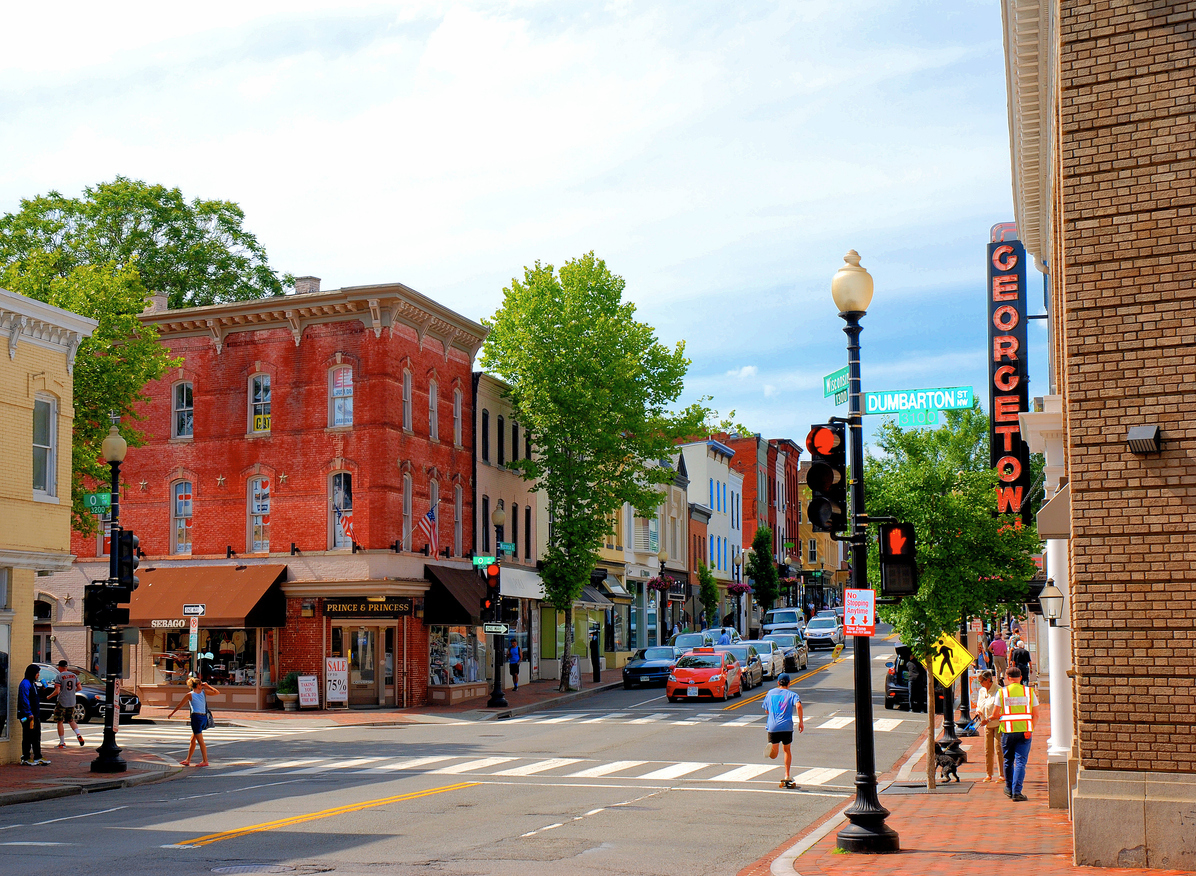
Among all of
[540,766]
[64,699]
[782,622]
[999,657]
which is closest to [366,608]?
[64,699]

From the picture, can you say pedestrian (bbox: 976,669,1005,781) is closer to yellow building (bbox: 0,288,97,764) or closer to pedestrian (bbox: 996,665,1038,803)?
pedestrian (bbox: 996,665,1038,803)

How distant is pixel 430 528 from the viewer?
38.0m

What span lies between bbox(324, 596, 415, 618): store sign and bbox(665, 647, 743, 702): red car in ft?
26.6

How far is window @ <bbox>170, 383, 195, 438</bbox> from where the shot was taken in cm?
3928

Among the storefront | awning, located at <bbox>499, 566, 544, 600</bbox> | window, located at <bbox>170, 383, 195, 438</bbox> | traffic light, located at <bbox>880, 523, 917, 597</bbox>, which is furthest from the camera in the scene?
awning, located at <bbox>499, 566, 544, 600</bbox>

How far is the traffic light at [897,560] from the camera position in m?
13.1

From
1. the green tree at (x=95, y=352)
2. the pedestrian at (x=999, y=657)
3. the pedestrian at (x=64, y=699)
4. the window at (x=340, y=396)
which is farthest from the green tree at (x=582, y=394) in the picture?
the pedestrian at (x=64, y=699)

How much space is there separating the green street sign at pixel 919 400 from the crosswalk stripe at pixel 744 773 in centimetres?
859

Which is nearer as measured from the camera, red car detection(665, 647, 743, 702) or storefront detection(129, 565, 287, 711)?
red car detection(665, 647, 743, 702)

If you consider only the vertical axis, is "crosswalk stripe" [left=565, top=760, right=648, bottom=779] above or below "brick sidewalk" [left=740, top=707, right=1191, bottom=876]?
below

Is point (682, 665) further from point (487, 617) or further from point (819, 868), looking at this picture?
point (819, 868)

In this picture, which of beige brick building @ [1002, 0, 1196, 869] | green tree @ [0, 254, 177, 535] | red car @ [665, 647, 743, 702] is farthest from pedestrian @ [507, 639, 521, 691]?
beige brick building @ [1002, 0, 1196, 869]

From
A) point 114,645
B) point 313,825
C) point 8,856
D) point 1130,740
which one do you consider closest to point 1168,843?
point 1130,740

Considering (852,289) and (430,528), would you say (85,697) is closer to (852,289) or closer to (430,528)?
(430,528)
